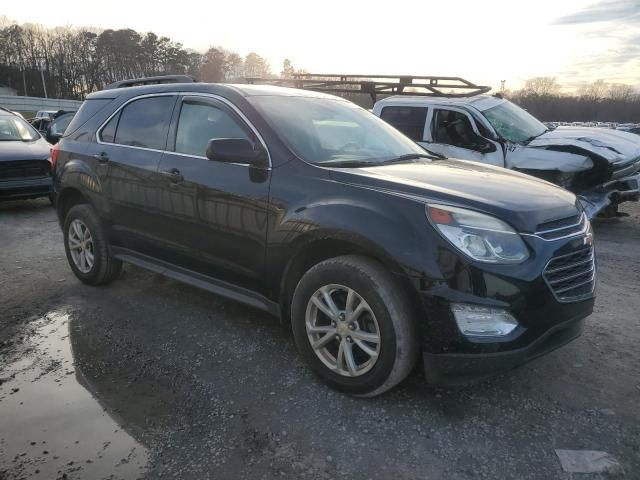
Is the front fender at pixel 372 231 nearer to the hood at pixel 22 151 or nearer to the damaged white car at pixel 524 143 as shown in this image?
the damaged white car at pixel 524 143

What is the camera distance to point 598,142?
295 inches

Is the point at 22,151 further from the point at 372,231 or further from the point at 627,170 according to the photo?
the point at 627,170

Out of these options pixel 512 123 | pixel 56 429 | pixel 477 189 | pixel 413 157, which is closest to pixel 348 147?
pixel 413 157

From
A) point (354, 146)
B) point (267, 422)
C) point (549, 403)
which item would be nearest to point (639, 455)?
point (549, 403)

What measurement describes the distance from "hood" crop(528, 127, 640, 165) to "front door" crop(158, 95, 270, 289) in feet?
17.1

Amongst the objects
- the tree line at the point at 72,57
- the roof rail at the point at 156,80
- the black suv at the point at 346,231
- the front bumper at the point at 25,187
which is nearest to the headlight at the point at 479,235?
the black suv at the point at 346,231

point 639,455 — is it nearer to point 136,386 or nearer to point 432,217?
point 432,217

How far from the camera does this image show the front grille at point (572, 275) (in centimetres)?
274

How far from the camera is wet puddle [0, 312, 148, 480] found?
2.49 m

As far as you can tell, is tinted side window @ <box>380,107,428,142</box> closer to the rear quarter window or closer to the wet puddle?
the rear quarter window

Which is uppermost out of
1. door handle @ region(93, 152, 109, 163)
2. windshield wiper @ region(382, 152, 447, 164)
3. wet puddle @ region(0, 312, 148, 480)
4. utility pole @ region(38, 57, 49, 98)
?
utility pole @ region(38, 57, 49, 98)

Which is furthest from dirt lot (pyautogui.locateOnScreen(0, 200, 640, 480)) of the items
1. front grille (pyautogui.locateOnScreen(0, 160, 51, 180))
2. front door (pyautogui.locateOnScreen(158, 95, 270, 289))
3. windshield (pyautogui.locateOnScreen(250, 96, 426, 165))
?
front grille (pyautogui.locateOnScreen(0, 160, 51, 180))

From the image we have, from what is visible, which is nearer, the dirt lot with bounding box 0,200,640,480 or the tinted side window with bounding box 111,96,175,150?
the dirt lot with bounding box 0,200,640,480

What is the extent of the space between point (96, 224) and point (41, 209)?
220 inches
